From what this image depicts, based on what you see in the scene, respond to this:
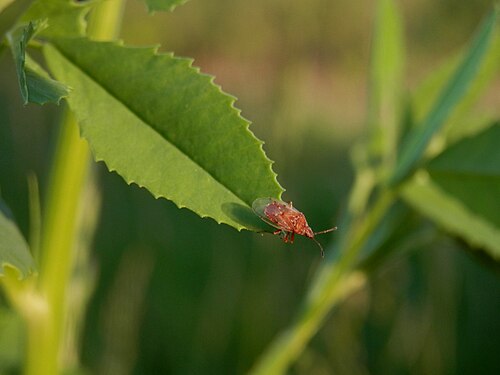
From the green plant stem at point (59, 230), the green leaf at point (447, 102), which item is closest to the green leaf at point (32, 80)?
the green plant stem at point (59, 230)

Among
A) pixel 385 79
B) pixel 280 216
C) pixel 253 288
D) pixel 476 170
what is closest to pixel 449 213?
pixel 476 170

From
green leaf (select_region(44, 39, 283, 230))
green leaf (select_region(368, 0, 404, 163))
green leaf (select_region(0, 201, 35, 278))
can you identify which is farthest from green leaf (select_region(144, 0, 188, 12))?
green leaf (select_region(368, 0, 404, 163))

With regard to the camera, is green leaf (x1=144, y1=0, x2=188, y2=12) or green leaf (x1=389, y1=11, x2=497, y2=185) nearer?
green leaf (x1=144, y1=0, x2=188, y2=12)

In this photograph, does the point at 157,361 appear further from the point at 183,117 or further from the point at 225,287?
the point at 183,117

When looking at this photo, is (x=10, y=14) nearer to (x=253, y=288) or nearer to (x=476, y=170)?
(x=476, y=170)

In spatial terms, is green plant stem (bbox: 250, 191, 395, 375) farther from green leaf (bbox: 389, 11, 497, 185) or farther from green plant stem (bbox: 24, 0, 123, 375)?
green plant stem (bbox: 24, 0, 123, 375)

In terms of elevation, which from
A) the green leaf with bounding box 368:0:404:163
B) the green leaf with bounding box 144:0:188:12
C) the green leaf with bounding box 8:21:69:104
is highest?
the green leaf with bounding box 368:0:404:163

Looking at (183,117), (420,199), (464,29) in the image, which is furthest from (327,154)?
(183,117)
